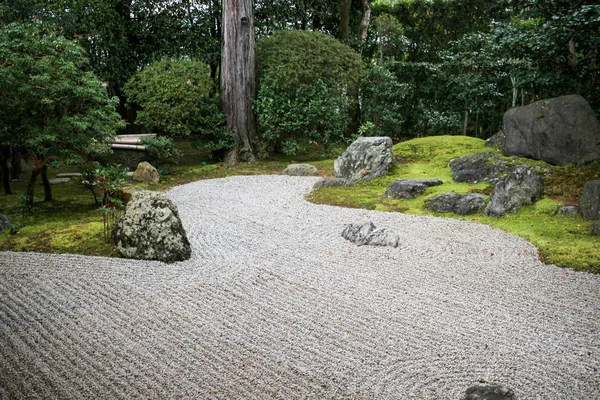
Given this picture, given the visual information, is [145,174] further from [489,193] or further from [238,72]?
[489,193]

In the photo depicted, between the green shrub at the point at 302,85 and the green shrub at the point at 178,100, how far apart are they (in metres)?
1.25

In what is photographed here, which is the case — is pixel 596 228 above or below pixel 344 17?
below

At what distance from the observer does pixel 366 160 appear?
1044 cm

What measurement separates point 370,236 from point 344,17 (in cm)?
1149

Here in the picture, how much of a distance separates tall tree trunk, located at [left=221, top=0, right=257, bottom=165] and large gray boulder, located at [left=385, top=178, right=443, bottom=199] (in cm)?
498

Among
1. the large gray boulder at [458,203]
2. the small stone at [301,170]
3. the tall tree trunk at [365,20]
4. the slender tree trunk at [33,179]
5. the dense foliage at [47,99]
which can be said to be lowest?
the large gray boulder at [458,203]

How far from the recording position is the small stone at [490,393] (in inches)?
122

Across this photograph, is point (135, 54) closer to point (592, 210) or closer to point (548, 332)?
point (592, 210)

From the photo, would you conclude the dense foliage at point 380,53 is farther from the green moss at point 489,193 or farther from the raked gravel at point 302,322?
the raked gravel at point 302,322

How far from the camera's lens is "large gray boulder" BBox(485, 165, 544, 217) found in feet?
25.7

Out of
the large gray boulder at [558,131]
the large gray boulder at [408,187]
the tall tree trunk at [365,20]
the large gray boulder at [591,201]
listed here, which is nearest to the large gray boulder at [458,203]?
the large gray boulder at [408,187]

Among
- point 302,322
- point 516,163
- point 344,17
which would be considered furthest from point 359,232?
point 344,17

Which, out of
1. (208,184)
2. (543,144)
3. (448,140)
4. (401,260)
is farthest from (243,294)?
(448,140)

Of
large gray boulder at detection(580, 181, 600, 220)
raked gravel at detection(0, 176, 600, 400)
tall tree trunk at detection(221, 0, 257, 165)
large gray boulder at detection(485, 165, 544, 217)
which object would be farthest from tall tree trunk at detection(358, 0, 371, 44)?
raked gravel at detection(0, 176, 600, 400)
